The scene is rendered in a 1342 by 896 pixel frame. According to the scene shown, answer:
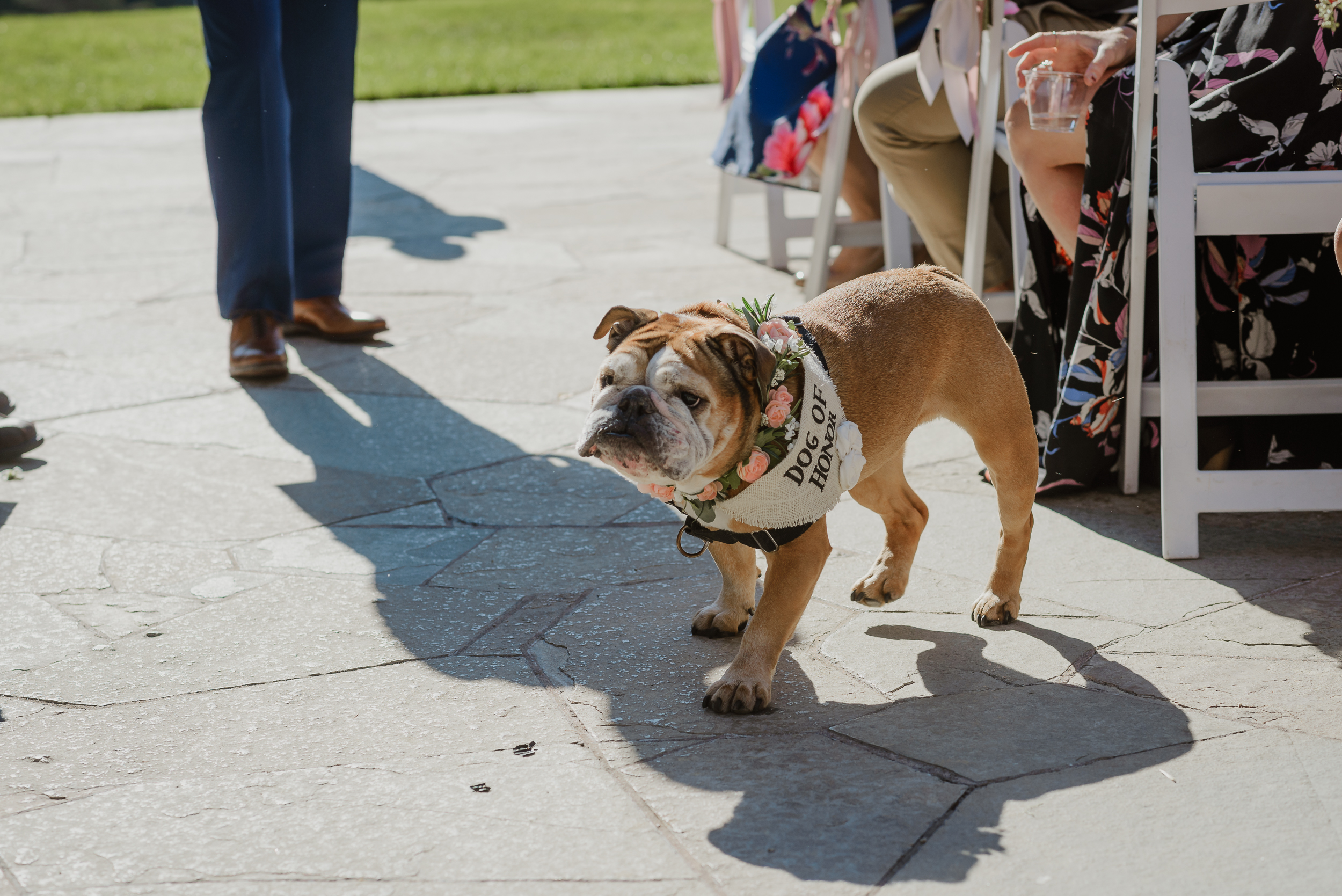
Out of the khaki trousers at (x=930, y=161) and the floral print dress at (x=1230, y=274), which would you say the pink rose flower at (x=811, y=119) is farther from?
the floral print dress at (x=1230, y=274)

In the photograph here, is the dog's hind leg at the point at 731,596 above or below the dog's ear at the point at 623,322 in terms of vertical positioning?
below

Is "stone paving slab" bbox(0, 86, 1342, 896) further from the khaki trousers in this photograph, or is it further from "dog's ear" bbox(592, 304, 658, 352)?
the khaki trousers

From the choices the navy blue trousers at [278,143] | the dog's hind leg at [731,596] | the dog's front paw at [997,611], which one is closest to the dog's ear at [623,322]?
the dog's hind leg at [731,596]

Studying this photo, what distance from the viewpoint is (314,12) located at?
479 cm

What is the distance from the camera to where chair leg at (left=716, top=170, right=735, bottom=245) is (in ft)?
21.2

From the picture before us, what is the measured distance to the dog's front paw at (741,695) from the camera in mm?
2461

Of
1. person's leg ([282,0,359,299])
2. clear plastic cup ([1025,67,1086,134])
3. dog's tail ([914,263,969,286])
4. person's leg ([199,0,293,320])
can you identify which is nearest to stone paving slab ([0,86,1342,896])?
person's leg ([199,0,293,320])

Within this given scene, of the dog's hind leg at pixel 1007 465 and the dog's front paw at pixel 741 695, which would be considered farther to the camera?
the dog's hind leg at pixel 1007 465

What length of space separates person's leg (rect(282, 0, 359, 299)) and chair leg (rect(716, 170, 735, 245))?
2.03 m

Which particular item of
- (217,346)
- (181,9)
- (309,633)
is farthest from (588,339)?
(181,9)

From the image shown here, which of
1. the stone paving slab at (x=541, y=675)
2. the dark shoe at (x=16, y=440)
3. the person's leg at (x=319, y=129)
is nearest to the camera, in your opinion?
the stone paving slab at (x=541, y=675)

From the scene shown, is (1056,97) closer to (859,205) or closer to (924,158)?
(924,158)

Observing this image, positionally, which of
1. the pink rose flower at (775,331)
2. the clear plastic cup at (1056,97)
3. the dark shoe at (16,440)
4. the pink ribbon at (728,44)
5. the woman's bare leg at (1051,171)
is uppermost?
the pink ribbon at (728,44)

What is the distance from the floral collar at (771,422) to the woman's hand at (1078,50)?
4.67 ft
